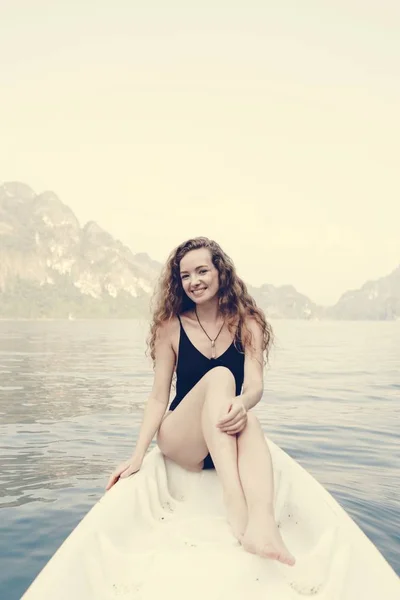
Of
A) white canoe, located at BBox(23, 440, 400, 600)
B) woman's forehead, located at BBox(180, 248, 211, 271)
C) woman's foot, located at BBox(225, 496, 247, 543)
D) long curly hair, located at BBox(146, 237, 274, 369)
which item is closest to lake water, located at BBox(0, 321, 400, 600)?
long curly hair, located at BBox(146, 237, 274, 369)

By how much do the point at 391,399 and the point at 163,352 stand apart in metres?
8.75

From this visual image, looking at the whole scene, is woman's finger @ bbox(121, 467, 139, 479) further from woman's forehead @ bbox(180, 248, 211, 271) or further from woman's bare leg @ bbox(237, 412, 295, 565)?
woman's forehead @ bbox(180, 248, 211, 271)

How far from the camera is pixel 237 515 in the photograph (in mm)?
2980

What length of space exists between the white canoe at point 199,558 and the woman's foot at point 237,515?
0.05m

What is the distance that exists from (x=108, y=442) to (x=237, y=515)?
469cm

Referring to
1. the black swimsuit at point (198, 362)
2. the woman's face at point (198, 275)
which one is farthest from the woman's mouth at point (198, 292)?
the black swimsuit at point (198, 362)

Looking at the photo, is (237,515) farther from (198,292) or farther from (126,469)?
(198,292)

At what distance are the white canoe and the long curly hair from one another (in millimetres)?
942

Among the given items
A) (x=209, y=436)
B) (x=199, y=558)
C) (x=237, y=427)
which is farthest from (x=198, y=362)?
(x=199, y=558)

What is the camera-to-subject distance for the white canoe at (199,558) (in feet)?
7.93

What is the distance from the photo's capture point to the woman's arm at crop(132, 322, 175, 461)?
3777 mm

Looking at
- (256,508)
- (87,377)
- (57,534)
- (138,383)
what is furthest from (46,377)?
(256,508)

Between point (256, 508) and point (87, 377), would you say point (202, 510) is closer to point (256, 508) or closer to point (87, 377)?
point (256, 508)

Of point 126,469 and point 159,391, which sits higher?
point 159,391
